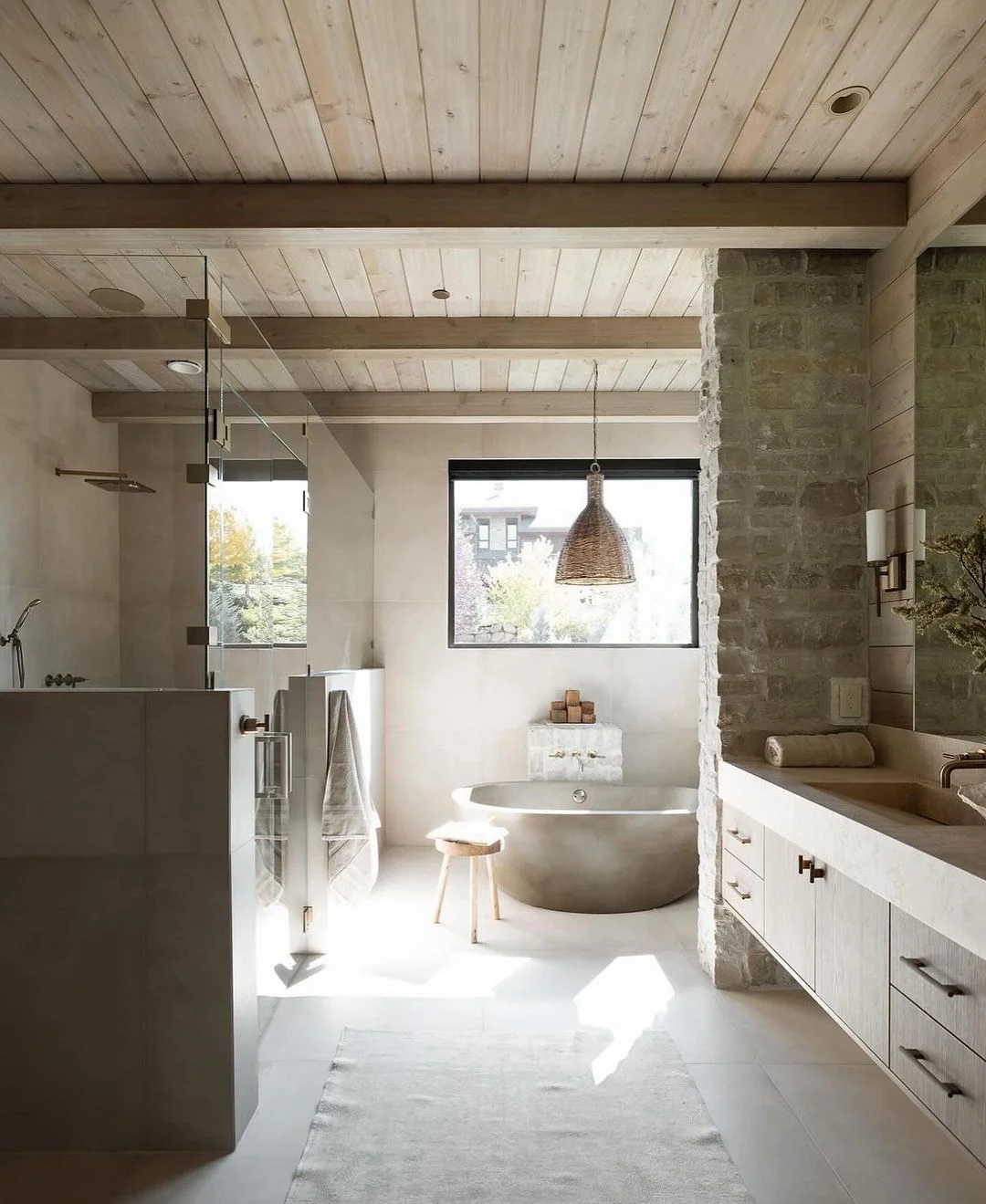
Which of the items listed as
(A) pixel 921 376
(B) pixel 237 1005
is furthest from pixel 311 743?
(A) pixel 921 376

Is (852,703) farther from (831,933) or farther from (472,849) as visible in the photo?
(472,849)

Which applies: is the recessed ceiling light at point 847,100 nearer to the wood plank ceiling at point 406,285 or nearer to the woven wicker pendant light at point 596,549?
the wood plank ceiling at point 406,285

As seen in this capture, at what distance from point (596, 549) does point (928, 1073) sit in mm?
3079

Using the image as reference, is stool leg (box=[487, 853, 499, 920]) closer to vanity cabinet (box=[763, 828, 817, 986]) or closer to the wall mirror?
vanity cabinet (box=[763, 828, 817, 986])

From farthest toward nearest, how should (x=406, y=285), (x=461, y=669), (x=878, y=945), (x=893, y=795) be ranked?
1. (x=461, y=669)
2. (x=406, y=285)
3. (x=893, y=795)
4. (x=878, y=945)

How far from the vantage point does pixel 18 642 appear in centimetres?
213

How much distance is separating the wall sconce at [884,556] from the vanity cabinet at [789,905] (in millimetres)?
944

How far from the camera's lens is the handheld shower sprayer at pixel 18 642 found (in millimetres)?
2092

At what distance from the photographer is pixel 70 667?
2.22 m

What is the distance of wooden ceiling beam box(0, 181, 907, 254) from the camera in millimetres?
2799

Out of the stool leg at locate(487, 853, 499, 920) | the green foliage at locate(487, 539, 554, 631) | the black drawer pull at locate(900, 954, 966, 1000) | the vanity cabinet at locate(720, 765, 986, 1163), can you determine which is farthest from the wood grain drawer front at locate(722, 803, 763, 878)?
the green foliage at locate(487, 539, 554, 631)

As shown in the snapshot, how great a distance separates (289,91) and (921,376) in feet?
6.82

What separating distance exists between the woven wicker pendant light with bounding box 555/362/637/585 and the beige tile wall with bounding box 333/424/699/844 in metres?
1.11

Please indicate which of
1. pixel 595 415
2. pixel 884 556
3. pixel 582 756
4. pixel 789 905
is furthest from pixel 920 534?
pixel 582 756
